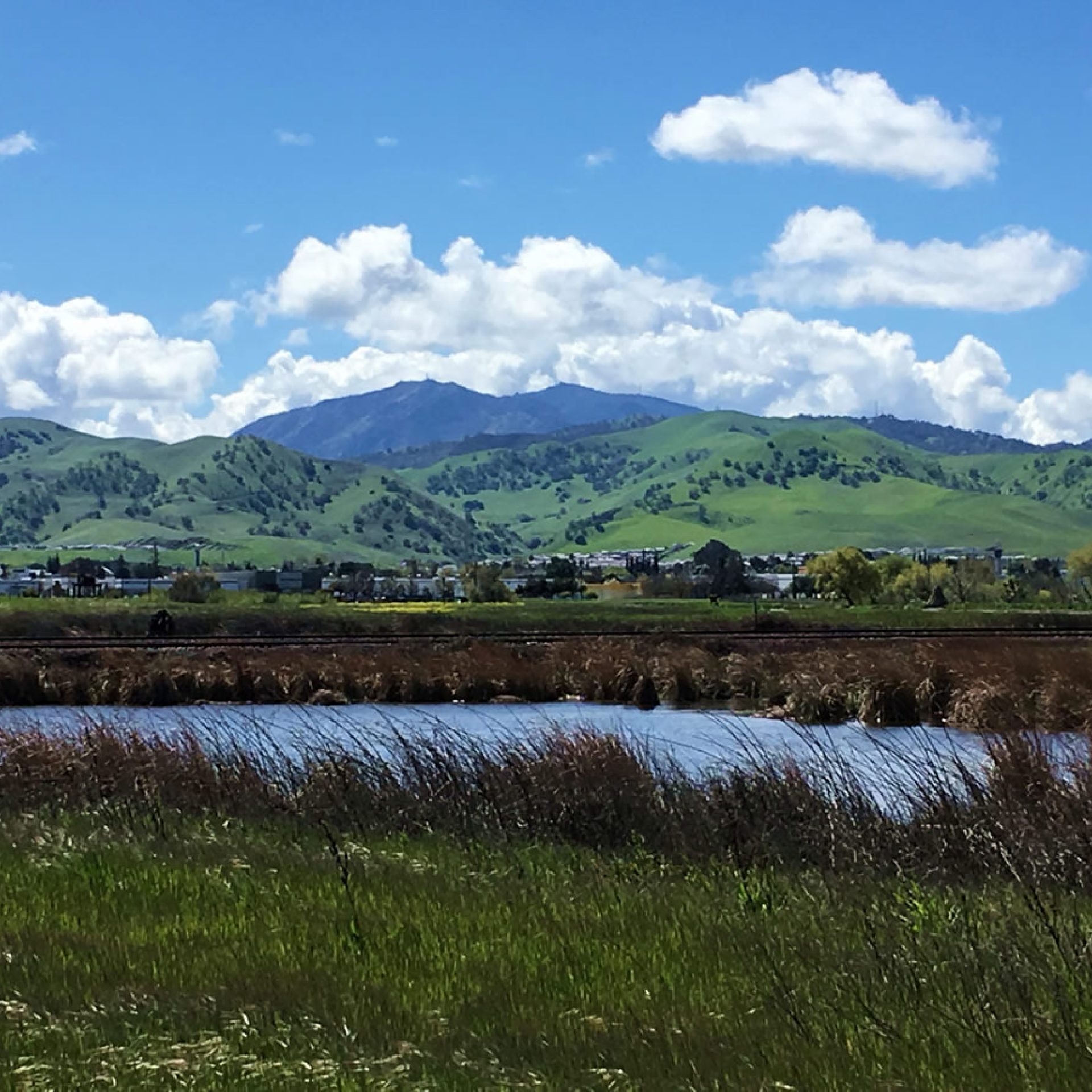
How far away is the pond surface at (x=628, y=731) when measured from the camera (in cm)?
1905

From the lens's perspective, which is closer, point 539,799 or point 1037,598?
point 539,799

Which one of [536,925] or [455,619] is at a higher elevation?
[536,925]

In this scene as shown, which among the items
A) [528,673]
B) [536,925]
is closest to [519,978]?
[536,925]

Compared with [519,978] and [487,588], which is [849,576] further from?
[519,978]

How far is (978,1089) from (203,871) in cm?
783

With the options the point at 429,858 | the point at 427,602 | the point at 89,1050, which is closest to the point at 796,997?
the point at 89,1050

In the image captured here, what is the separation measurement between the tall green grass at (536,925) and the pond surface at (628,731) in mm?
604

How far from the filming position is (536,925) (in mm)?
11500

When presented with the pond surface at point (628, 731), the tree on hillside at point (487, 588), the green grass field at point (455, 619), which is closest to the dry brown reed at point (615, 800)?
the pond surface at point (628, 731)

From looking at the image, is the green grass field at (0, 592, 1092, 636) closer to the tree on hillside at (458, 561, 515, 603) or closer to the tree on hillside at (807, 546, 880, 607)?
the tree on hillside at (807, 546, 880, 607)

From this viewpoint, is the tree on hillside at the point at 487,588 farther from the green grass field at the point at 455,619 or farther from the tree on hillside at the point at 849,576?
the green grass field at the point at 455,619

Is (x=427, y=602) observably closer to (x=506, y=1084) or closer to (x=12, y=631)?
(x=12, y=631)

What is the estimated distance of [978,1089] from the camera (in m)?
7.41

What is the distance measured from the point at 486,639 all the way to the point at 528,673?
1358cm
